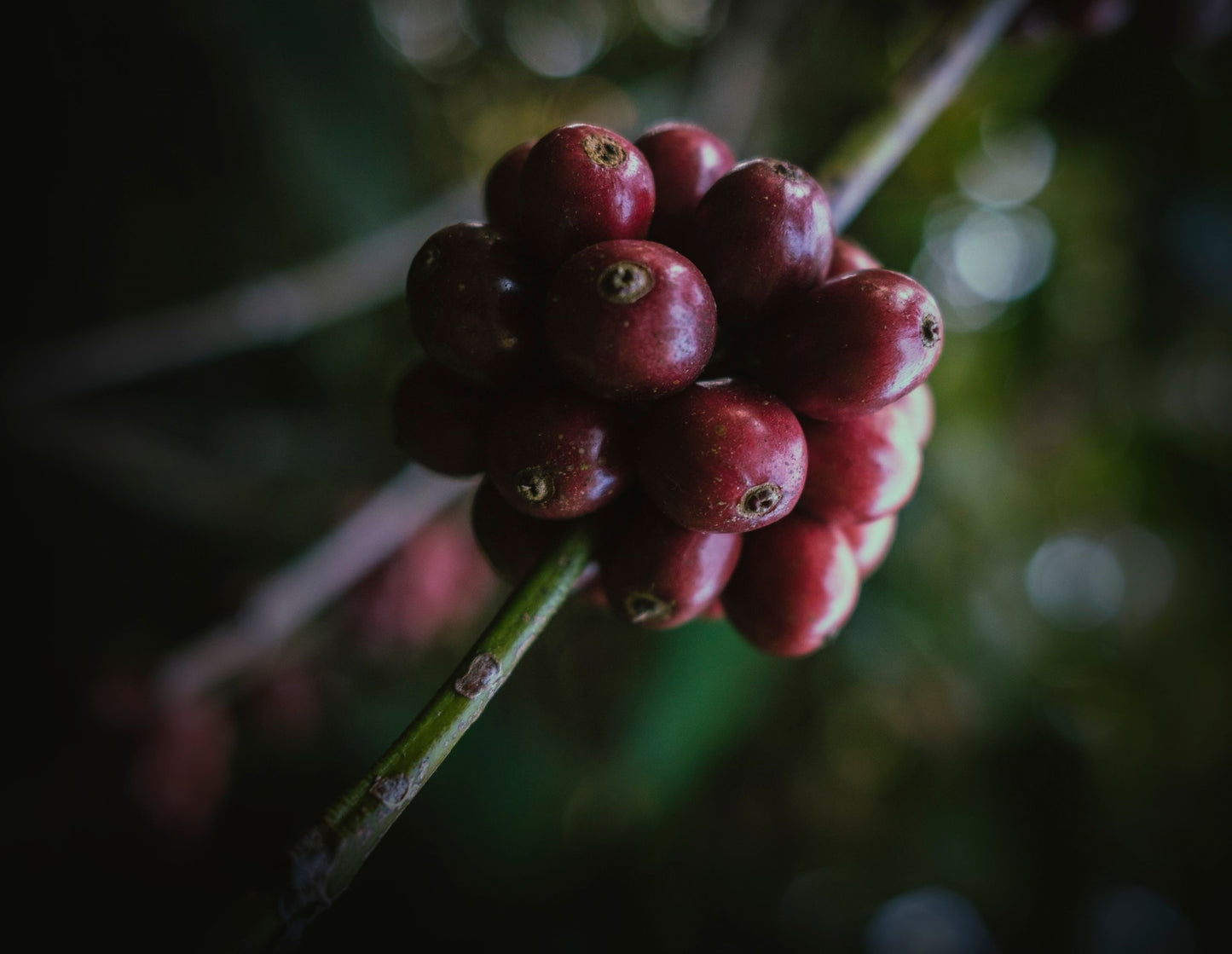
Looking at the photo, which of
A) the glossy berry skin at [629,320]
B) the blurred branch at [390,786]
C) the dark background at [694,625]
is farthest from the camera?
the dark background at [694,625]

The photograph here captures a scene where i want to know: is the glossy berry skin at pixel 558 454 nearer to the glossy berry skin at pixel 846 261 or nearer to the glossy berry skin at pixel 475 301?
the glossy berry skin at pixel 475 301

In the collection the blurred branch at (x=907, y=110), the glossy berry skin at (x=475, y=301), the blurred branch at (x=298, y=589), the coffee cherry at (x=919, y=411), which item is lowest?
the blurred branch at (x=298, y=589)

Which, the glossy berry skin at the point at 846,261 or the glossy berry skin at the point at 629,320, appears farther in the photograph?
the glossy berry skin at the point at 846,261

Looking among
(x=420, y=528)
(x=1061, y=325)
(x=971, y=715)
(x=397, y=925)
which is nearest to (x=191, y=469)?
(x=420, y=528)

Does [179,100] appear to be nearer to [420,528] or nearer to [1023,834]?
[420,528]

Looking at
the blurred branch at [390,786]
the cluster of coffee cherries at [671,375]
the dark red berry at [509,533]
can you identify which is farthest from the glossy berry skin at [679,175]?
the blurred branch at [390,786]

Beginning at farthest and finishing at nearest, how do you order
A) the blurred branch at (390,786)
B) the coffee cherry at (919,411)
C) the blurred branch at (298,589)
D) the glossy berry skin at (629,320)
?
the blurred branch at (298,589), the coffee cherry at (919,411), the glossy berry skin at (629,320), the blurred branch at (390,786)
